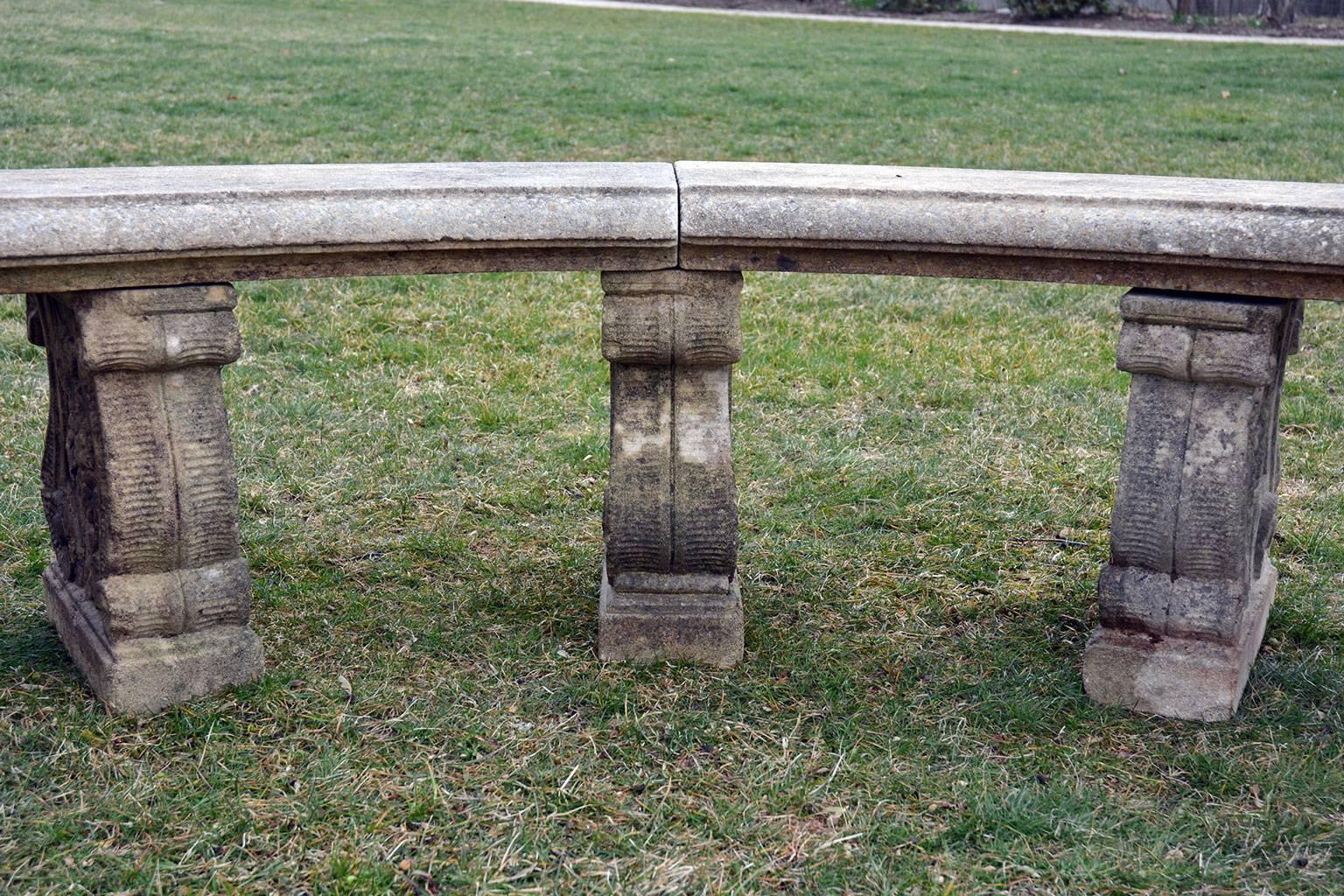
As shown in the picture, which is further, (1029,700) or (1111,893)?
(1029,700)

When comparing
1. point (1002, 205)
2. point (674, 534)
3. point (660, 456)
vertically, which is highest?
point (1002, 205)

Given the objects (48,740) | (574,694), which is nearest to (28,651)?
(48,740)

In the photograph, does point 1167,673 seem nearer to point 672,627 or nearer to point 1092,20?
point 672,627

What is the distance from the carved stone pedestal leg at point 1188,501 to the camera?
276cm

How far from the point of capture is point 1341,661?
3.21 metres

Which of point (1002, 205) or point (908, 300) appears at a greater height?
point (1002, 205)

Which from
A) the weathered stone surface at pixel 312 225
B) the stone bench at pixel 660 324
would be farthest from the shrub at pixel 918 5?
the weathered stone surface at pixel 312 225

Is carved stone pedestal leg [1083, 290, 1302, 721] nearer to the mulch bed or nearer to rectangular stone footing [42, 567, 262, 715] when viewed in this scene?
rectangular stone footing [42, 567, 262, 715]

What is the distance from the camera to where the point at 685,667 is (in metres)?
3.16

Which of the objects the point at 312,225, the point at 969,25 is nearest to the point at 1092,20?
the point at 969,25

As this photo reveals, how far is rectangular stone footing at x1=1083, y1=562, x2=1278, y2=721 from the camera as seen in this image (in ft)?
9.68

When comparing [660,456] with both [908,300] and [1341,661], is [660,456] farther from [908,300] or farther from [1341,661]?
[908,300]

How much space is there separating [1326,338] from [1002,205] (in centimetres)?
368

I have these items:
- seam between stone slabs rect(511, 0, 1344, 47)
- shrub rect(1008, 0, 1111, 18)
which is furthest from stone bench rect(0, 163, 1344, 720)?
shrub rect(1008, 0, 1111, 18)
